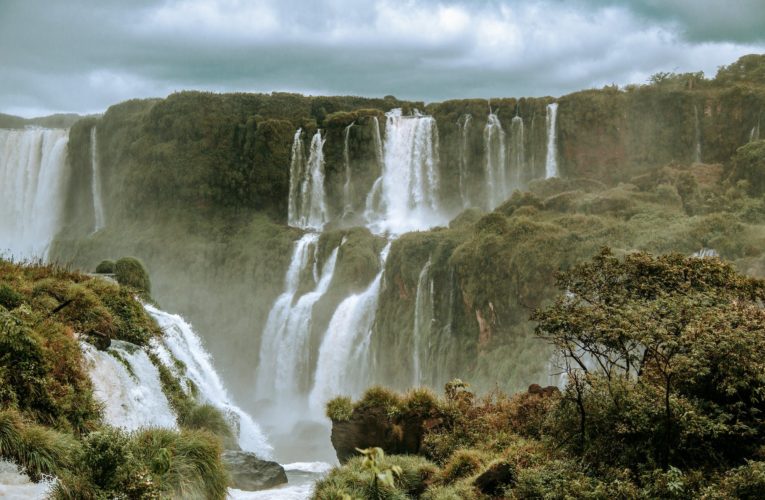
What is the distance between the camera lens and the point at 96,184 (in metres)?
67.8

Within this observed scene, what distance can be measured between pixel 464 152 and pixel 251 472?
39.6m

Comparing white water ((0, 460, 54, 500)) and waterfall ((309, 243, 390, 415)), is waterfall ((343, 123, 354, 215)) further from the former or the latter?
white water ((0, 460, 54, 500))

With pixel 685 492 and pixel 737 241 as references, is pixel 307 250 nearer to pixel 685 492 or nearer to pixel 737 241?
pixel 737 241

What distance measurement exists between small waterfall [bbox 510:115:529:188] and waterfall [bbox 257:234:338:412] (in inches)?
579

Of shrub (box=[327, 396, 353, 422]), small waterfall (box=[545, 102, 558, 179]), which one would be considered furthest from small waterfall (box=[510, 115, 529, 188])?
shrub (box=[327, 396, 353, 422])

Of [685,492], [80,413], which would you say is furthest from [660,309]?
[80,413]

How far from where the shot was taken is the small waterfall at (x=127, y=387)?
15.0 m

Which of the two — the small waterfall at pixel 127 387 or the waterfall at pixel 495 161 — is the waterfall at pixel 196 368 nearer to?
the small waterfall at pixel 127 387

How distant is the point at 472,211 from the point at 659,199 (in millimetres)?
10292

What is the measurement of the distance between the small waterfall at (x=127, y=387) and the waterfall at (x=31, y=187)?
52686 millimetres

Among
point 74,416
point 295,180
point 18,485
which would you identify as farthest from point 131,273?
point 295,180

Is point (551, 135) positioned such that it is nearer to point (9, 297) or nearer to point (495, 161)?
point (495, 161)

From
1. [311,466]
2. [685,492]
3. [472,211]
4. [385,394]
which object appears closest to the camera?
[685,492]

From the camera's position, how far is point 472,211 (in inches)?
1674
